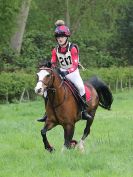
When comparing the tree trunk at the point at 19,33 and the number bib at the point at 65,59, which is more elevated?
the number bib at the point at 65,59

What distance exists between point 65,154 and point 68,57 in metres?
2.04

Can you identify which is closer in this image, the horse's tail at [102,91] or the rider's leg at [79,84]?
the rider's leg at [79,84]

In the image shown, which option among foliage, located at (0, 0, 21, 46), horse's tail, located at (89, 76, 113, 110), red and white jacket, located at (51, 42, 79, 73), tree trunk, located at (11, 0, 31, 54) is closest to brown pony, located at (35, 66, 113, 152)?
red and white jacket, located at (51, 42, 79, 73)

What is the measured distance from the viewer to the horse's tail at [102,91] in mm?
13008

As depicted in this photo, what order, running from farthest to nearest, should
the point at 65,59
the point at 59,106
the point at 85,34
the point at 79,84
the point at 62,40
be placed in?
the point at 85,34
the point at 79,84
the point at 65,59
the point at 62,40
the point at 59,106

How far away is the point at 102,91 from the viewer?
13.2 meters

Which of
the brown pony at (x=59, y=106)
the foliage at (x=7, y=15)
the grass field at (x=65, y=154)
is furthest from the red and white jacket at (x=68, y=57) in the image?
the foliage at (x=7, y=15)

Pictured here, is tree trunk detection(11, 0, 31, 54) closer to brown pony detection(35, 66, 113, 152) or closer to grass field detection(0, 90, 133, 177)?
grass field detection(0, 90, 133, 177)

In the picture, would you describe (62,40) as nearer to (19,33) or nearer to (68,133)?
(68,133)

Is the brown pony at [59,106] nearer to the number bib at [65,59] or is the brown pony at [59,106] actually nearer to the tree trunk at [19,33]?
the number bib at [65,59]

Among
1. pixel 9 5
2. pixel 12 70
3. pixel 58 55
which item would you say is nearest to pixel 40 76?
pixel 58 55

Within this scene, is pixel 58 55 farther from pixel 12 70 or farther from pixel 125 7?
pixel 125 7

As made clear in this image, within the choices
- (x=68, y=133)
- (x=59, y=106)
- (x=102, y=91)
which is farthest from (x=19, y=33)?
(x=68, y=133)

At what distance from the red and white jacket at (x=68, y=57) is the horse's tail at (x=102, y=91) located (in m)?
1.94
